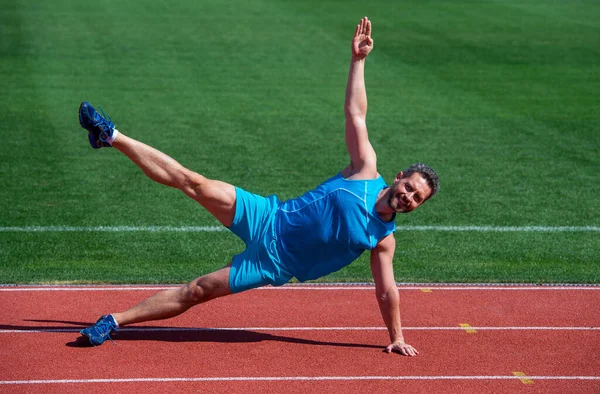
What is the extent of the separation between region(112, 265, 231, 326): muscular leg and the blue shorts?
3.6 inches

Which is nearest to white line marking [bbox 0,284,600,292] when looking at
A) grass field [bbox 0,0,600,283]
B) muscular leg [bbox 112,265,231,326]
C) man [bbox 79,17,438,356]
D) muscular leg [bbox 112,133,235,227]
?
grass field [bbox 0,0,600,283]

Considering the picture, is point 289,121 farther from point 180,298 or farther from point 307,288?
point 180,298

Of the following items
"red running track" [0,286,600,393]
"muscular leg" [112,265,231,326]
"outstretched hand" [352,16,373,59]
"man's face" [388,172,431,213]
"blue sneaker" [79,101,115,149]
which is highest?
"outstretched hand" [352,16,373,59]

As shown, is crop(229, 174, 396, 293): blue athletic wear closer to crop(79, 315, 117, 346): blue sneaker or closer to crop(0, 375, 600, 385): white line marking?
crop(0, 375, 600, 385): white line marking

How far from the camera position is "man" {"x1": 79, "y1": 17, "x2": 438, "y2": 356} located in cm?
662

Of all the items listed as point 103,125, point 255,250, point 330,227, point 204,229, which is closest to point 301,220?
point 330,227

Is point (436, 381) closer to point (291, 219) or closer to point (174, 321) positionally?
point (291, 219)

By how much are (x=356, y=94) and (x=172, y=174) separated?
1484 millimetres

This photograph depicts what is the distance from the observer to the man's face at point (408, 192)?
21.0 feet

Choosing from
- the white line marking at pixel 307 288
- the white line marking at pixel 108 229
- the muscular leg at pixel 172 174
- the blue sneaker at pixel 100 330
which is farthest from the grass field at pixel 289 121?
the muscular leg at pixel 172 174

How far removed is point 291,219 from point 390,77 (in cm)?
1258

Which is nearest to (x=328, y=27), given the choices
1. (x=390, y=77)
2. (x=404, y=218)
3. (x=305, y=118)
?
(x=390, y=77)

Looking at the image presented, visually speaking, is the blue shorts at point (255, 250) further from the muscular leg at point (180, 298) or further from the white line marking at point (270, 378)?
the white line marking at point (270, 378)

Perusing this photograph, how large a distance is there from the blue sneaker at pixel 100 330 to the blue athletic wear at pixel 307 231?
102 centimetres
